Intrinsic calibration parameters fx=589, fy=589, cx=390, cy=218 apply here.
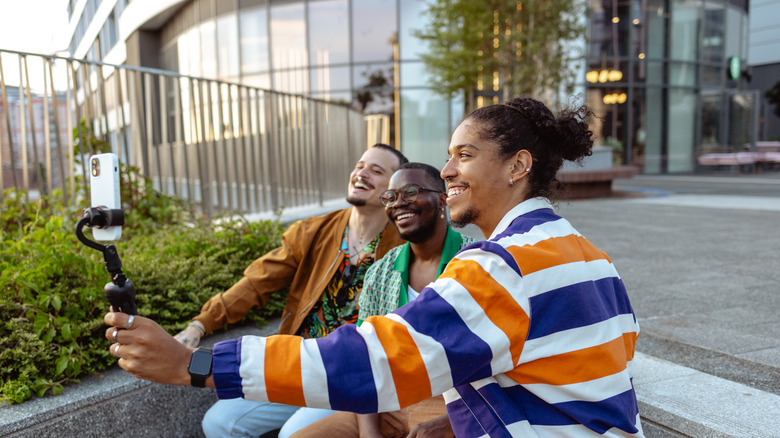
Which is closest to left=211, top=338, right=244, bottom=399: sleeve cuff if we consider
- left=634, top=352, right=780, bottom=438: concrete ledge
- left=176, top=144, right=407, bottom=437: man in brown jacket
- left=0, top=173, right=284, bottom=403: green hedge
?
left=176, top=144, right=407, bottom=437: man in brown jacket

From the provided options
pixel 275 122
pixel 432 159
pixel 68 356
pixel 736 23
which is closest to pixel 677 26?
pixel 736 23

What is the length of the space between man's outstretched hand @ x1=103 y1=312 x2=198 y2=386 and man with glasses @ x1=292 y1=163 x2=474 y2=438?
3.81 feet

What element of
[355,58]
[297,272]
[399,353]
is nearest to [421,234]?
[297,272]

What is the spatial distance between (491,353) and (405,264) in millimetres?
1209

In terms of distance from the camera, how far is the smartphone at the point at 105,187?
1393 mm

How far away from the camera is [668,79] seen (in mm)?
24047

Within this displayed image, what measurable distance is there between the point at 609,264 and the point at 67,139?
16.1 ft

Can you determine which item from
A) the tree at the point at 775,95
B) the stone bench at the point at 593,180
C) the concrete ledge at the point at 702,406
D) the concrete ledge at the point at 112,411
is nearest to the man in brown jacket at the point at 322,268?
the concrete ledge at the point at 112,411

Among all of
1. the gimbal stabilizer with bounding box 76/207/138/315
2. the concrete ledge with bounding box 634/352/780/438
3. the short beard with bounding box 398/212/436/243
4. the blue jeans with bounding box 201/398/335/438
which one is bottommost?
the blue jeans with bounding box 201/398/335/438

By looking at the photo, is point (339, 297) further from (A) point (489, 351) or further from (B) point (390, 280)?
(A) point (489, 351)

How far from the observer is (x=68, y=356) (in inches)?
109

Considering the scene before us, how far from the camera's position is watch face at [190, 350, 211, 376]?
1.30m

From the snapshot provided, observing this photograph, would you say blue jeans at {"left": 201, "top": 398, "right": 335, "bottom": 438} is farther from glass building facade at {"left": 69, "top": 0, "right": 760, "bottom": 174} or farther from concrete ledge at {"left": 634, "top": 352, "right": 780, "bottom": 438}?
glass building facade at {"left": 69, "top": 0, "right": 760, "bottom": 174}

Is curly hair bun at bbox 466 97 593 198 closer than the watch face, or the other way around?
the watch face
